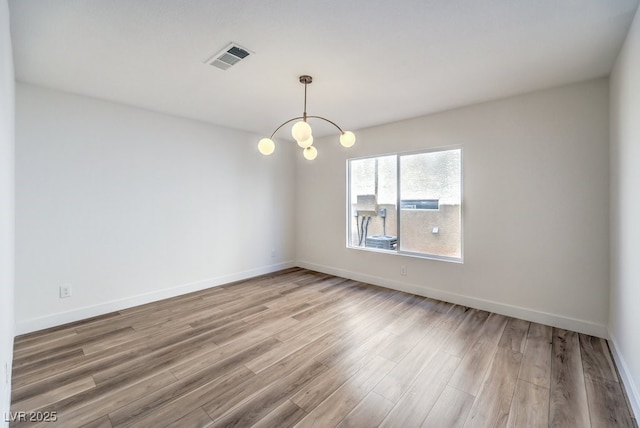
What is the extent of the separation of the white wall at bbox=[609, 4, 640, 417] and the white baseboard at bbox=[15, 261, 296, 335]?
175 inches

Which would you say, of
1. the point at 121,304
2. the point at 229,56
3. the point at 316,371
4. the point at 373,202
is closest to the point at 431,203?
the point at 373,202

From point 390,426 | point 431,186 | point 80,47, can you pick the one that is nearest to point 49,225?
point 80,47

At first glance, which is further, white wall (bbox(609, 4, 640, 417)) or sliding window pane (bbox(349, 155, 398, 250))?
Answer: sliding window pane (bbox(349, 155, 398, 250))

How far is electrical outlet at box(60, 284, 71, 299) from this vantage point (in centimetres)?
298

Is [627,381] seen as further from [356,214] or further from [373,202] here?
[356,214]

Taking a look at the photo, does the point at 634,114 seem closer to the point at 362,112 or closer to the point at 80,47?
the point at 362,112

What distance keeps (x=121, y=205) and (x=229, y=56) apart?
234 cm

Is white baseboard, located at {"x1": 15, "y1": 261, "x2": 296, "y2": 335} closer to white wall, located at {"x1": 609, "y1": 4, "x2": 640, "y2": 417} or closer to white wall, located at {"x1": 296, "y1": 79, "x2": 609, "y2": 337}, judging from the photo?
white wall, located at {"x1": 296, "y1": 79, "x2": 609, "y2": 337}

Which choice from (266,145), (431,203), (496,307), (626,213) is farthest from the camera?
(431,203)

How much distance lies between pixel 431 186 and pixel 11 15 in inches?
167

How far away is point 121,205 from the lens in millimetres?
3373

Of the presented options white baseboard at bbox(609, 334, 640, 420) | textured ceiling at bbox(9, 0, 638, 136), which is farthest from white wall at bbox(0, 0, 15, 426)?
white baseboard at bbox(609, 334, 640, 420)

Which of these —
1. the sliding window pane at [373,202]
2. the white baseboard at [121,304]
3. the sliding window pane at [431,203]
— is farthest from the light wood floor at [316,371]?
the sliding window pane at [373,202]

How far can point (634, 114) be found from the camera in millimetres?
1907
